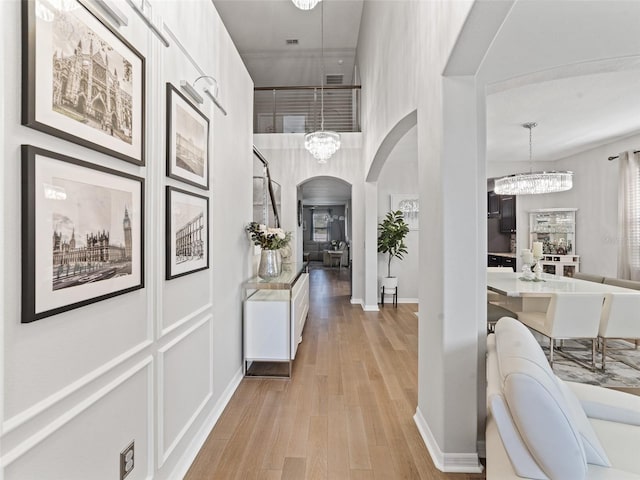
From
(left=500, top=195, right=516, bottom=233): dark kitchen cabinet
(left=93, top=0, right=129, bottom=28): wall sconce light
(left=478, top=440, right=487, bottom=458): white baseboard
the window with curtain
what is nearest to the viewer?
(left=93, top=0, right=129, bottom=28): wall sconce light

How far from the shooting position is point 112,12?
117 cm

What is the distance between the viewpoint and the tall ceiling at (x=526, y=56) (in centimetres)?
167

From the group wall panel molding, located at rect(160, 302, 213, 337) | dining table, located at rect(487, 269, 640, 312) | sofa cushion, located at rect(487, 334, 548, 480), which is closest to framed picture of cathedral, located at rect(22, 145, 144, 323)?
wall panel molding, located at rect(160, 302, 213, 337)

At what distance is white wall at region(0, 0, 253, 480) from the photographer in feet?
2.83

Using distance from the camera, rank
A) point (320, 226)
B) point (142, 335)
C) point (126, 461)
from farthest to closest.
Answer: point (320, 226) → point (142, 335) → point (126, 461)

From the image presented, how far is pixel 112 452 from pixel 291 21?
685cm

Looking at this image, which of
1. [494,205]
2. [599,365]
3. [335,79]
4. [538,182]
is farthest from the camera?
[335,79]

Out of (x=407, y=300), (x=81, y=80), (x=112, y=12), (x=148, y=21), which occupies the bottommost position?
(x=407, y=300)

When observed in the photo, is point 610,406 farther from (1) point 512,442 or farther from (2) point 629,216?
(2) point 629,216

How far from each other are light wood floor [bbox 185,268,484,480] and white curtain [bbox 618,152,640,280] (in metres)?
3.99

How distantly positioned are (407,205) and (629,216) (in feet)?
11.4

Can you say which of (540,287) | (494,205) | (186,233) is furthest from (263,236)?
(494,205)

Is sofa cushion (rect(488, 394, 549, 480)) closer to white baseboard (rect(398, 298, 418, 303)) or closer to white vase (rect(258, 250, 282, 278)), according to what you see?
white vase (rect(258, 250, 282, 278))

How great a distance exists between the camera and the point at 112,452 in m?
1.26
